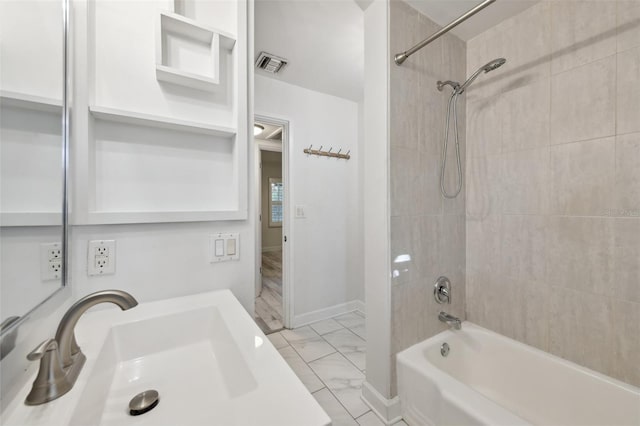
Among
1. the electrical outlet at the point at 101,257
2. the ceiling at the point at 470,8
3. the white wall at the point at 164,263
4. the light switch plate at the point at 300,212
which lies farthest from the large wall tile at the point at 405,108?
the electrical outlet at the point at 101,257

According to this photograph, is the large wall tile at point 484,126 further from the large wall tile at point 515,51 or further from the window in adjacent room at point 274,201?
the window in adjacent room at point 274,201

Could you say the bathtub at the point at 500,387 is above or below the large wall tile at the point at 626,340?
below

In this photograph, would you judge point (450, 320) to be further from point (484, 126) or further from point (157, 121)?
point (157, 121)

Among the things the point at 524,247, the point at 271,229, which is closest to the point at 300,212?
the point at 524,247

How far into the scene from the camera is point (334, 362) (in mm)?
1971

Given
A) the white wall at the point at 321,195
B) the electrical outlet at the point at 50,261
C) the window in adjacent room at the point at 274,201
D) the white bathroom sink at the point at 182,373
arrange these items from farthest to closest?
the window in adjacent room at the point at 274,201
the white wall at the point at 321,195
the electrical outlet at the point at 50,261
the white bathroom sink at the point at 182,373

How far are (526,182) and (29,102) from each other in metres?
2.25

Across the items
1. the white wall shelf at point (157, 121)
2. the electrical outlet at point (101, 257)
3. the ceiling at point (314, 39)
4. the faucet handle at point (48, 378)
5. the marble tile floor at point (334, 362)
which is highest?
the ceiling at point (314, 39)

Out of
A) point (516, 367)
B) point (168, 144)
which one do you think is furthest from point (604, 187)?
point (168, 144)

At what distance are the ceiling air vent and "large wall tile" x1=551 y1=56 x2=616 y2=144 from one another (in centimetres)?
189

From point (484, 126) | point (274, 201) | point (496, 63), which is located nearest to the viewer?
point (496, 63)

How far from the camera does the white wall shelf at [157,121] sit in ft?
3.07

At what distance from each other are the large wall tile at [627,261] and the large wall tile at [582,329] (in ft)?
0.28

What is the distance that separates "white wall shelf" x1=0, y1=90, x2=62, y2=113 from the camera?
58 centimetres
